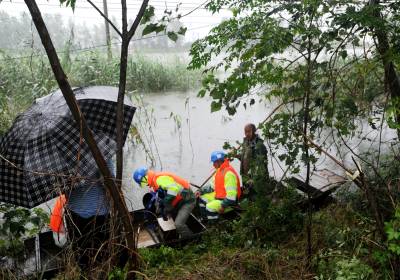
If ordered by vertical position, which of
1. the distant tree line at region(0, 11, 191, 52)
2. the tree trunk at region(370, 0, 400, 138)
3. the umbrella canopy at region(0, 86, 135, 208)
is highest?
the distant tree line at region(0, 11, 191, 52)

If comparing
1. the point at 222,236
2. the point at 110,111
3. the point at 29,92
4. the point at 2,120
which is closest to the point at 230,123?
the point at 29,92

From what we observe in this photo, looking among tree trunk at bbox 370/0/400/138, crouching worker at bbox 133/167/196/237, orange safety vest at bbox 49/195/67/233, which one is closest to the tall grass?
orange safety vest at bbox 49/195/67/233

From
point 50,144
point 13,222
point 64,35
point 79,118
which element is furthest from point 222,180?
point 64,35

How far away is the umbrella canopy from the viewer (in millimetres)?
2896

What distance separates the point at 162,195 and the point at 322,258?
8.01 ft

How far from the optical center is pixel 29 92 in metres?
10.0

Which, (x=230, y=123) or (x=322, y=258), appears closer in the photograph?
(x=322, y=258)

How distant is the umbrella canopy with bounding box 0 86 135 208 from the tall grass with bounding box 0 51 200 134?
342 cm

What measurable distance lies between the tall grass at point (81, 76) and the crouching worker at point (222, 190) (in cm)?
316

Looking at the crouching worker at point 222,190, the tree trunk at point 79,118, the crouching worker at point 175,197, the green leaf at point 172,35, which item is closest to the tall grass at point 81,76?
the crouching worker at point 175,197

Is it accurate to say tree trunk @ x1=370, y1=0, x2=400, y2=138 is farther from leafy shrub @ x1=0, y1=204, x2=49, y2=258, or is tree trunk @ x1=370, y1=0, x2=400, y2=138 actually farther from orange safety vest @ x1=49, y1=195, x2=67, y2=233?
leafy shrub @ x1=0, y1=204, x2=49, y2=258

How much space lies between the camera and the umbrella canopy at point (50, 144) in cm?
290

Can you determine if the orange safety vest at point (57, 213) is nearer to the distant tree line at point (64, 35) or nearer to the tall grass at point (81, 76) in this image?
the tall grass at point (81, 76)

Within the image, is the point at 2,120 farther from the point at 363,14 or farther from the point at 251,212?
the point at 363,14
